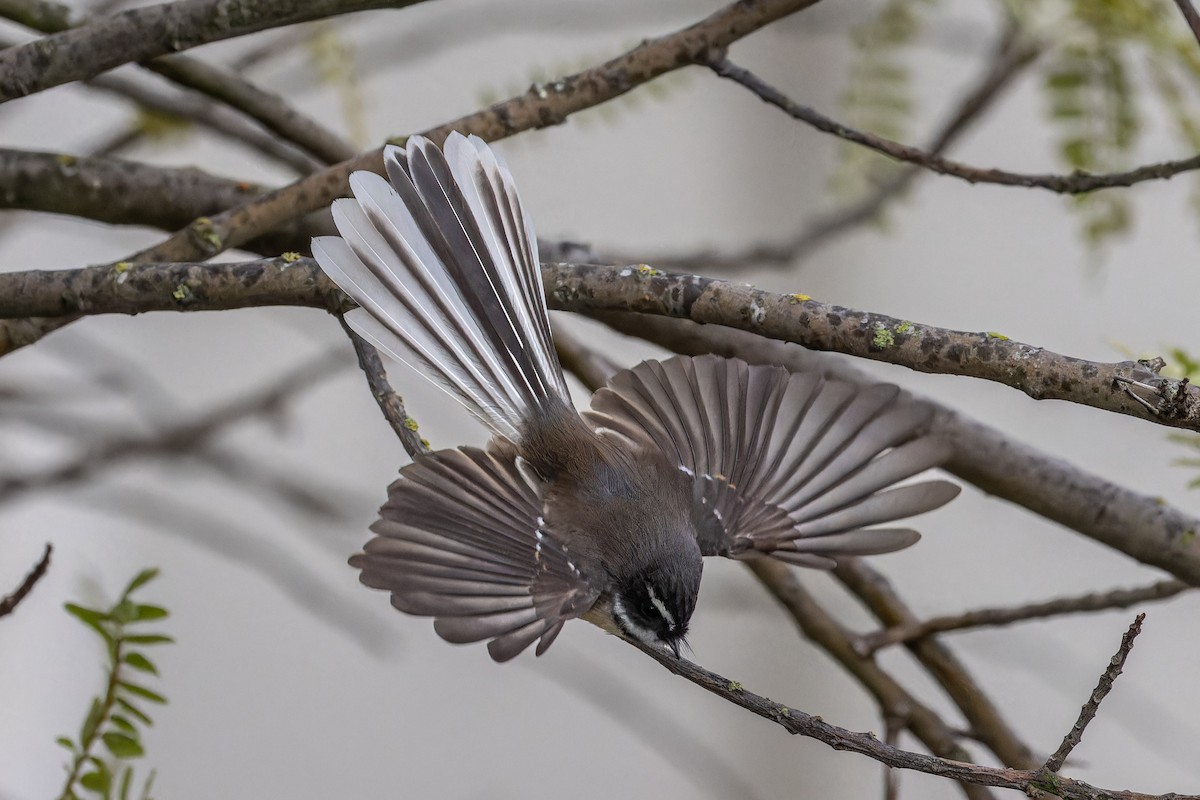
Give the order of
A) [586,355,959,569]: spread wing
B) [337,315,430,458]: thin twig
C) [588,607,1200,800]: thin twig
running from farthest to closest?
[586,355,959,569]: spread wing, [337,315,430,458]: thin twig, [588,607,1200,800]: thin twig

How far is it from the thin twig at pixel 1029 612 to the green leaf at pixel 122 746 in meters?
0.37

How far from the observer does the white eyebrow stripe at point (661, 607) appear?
1.67 feet

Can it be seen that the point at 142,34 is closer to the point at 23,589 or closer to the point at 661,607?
the point at 23,589

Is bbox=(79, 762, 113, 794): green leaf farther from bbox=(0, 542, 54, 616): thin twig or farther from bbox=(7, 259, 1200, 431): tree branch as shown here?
bbox=(7, 259, 1200, 431): tree branch

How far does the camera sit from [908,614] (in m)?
0.63

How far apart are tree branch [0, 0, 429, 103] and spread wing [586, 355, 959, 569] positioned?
218 millimetres

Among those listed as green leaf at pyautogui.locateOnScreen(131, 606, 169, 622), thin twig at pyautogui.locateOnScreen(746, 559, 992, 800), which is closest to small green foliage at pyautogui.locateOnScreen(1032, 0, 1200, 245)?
thin twig at pyautogui.locateOnScreen(746, 559, 992, 800)

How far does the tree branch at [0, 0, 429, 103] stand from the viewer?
43 cm

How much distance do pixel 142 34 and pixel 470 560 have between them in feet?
0.80

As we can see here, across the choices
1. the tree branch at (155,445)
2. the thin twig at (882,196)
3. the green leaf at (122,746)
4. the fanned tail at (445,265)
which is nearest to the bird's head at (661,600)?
the fanned tail at (445,265)

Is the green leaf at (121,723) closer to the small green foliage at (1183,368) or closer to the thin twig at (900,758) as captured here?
the thin twig at (900,758)

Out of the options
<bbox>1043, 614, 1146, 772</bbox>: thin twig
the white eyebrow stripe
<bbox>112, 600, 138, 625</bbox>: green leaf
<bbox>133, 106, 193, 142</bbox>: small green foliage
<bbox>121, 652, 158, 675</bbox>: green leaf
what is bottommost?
<bbox>121, 652, 158, 675</bbox>: green leaf

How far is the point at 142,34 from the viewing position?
441mm

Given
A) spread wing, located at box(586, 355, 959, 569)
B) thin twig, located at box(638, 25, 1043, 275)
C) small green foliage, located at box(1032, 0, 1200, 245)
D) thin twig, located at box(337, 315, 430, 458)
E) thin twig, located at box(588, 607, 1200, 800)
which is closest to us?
thin twig, located at box(588, 607, 1200, 800)
